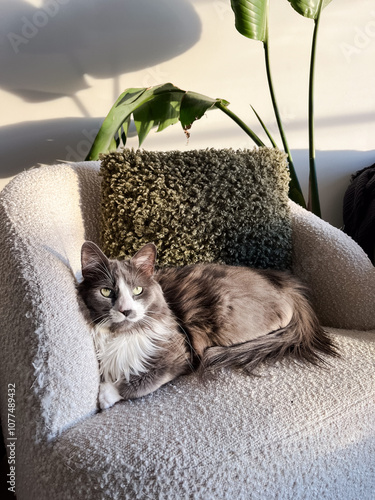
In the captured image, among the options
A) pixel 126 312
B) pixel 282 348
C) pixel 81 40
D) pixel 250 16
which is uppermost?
pixel 250 16

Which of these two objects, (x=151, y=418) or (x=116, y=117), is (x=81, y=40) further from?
(x=151, y=418)

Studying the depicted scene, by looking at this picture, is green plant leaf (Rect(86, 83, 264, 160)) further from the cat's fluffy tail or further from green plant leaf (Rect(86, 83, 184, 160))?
the cat's fluffy tail

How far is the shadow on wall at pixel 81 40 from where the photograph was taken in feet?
5.87

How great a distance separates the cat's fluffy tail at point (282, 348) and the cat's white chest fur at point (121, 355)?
0.15m

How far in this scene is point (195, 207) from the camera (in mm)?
1363

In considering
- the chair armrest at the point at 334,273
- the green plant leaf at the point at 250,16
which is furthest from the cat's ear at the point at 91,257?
the green plant leaf at the point at 250,16

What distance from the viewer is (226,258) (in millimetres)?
1411

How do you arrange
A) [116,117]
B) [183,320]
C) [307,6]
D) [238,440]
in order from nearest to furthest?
[238,440] < [183,320] < [116,117] < [307,6]

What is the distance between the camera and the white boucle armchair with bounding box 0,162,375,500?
79 centimetres

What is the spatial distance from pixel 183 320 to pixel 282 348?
0.83ft

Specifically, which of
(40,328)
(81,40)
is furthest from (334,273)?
(81,40)

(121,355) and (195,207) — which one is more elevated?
(195,207)

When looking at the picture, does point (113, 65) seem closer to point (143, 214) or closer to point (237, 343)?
point (143, 214)

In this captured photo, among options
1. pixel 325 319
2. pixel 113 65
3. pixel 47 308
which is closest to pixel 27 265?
pixel 47 308
